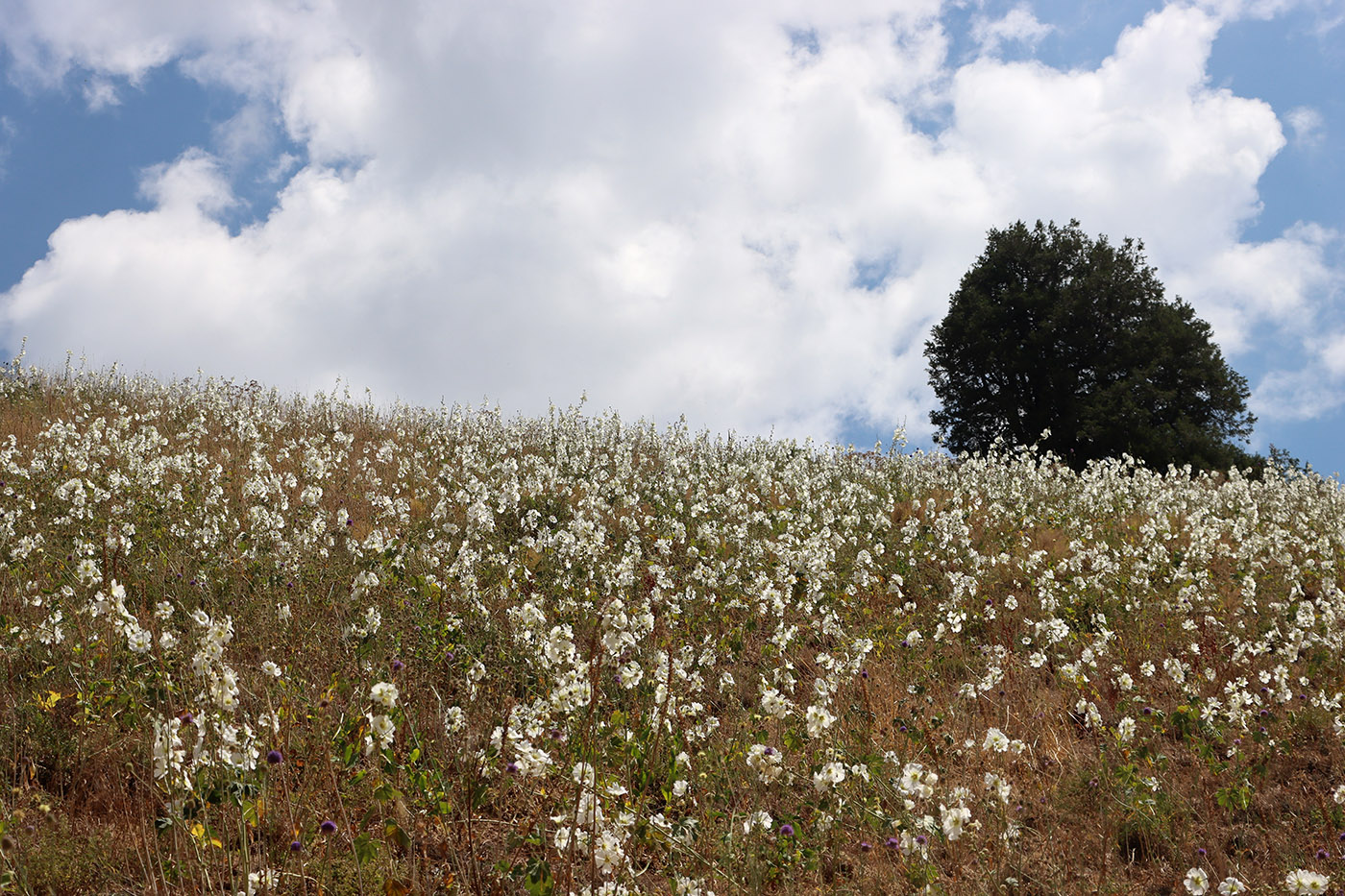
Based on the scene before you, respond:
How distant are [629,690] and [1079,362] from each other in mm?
25435

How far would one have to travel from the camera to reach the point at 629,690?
580 cm

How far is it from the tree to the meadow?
1505 centimetres

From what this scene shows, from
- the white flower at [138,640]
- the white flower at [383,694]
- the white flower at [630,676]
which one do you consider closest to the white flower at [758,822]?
the white flower at [630,676]

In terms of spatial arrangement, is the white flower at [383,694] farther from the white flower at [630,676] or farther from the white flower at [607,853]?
the white flower at [630,676]

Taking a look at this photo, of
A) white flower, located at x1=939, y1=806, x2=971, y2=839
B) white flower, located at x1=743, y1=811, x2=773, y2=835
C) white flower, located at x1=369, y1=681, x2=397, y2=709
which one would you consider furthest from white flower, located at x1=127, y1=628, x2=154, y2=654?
white flower, located at x1=939, y1=806, x2=971, y2=839

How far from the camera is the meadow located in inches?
149

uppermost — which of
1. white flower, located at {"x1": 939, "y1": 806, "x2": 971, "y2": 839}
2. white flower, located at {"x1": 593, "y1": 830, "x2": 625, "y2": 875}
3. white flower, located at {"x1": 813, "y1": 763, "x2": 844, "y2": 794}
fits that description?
white flower, located at {"x1": 813, "y1": 763, "x2": 844, "y2": 794}

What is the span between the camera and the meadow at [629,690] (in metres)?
3.77

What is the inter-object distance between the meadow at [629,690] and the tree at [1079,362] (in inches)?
593

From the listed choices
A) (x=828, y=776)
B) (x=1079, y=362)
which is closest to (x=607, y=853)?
(x=828, y=776)

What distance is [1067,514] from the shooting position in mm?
11672

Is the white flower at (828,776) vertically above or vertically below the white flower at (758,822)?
above

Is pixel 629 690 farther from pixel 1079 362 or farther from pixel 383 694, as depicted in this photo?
pixel 1079 362

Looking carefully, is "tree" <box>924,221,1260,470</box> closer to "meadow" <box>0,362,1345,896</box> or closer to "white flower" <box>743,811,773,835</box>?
"meadow" <box>0,362,1345,896</box>
